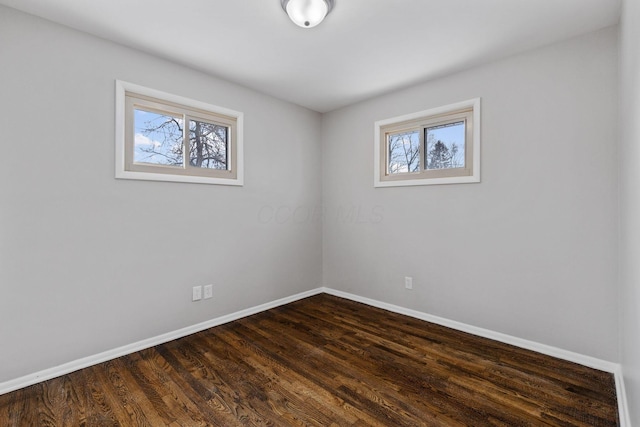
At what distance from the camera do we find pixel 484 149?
269cm

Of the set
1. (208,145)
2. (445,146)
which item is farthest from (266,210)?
(445,146)

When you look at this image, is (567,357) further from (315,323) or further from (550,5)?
(550,5)

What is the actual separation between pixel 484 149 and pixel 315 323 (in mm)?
2253

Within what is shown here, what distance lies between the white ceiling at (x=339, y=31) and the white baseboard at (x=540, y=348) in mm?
2344

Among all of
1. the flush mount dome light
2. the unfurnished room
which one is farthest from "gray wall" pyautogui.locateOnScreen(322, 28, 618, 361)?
the flush mount dome light

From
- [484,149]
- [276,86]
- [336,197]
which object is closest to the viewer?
[484,149]

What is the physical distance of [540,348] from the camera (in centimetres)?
240

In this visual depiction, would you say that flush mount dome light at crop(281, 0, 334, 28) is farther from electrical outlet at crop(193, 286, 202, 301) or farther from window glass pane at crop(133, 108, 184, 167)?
electrical outlet at crop(193, 286, 202, 301)

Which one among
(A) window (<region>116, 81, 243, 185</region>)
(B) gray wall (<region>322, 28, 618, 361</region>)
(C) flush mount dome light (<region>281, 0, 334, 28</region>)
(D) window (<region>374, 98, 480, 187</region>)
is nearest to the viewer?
(C) flush mount dome light (<region>281, 0, 334, 28</region>)

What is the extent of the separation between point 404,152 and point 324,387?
247cm

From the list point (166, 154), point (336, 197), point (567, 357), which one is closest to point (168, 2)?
point (166, 154)

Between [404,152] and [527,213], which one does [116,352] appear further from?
[527,213]

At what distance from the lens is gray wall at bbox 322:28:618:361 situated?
2.17 meters

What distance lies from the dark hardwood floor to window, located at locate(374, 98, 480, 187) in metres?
1.52
